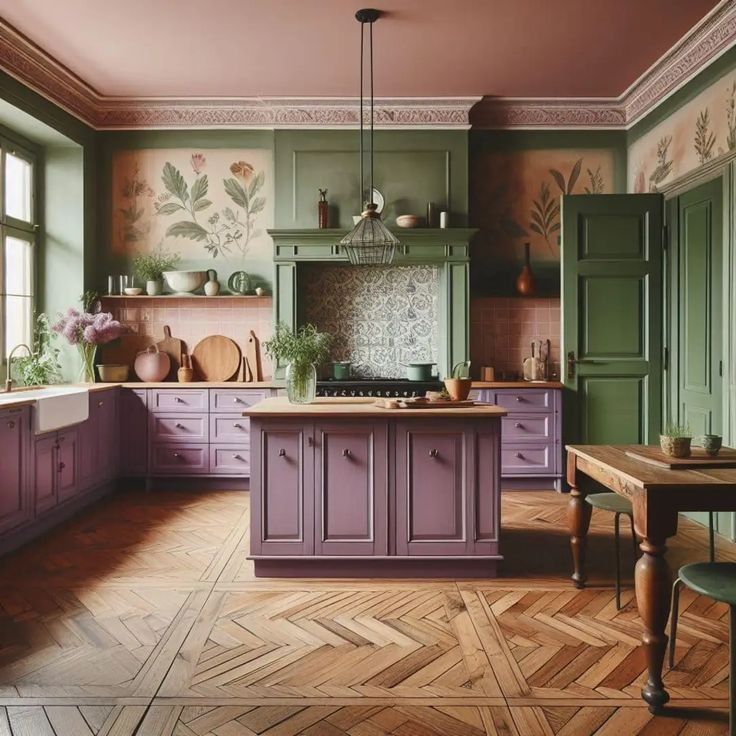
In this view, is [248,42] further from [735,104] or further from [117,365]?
[735,104]

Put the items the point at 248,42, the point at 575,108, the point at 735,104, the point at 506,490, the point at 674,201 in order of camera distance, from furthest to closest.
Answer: the point at 575,108 → the point at 506,490 → the point at 674,201 → the point at 248,42 → the point at 735,104

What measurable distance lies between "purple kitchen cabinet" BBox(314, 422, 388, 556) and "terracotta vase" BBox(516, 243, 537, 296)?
310 cm

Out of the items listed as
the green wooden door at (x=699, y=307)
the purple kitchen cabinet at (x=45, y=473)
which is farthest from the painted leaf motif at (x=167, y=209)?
the green wooden door at (x=699, y=307)

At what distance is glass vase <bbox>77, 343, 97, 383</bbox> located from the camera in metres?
5.81

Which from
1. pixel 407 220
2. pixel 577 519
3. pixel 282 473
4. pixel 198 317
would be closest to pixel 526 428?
pixel 407 220

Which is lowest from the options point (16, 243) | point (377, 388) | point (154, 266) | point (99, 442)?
point (99, 442)

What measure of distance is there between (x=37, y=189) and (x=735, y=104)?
5585 mm

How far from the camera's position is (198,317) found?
6.35 metres

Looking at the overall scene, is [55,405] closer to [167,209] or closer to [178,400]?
[178,400]

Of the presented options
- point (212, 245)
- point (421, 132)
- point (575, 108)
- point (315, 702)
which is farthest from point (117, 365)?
point (575, 108)

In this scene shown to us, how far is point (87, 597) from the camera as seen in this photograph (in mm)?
3332

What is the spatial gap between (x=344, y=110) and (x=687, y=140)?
291cm

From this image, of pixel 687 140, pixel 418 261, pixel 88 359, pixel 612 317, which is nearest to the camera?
pixel 687 140

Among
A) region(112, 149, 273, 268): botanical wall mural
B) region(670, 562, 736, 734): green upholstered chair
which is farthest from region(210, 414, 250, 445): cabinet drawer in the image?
region(670, 562, 736, 734): green upholstered chair
